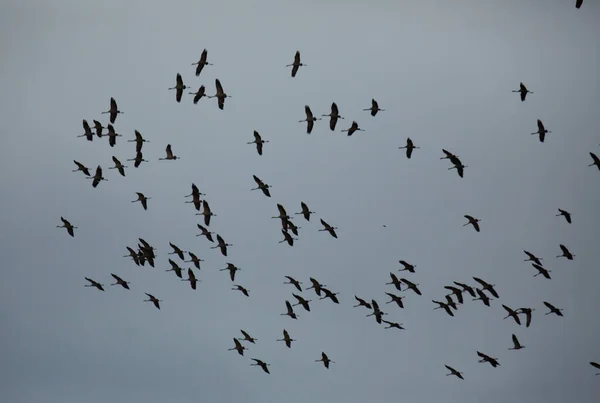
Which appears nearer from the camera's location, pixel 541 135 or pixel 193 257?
pixel 541 135

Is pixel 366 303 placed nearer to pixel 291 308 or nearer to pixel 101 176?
pixel 291 308

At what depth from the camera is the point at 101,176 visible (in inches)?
4289

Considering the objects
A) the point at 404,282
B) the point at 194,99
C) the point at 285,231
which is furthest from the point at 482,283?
the point at 194,99

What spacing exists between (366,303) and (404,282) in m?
2.73

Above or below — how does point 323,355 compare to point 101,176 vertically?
below

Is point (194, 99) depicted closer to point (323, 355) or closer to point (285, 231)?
point (285, 231)

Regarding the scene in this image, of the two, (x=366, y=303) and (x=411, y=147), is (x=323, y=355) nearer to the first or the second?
(x=366, y=303)

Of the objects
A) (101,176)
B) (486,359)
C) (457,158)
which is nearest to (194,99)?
(101,176)

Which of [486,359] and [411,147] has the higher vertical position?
[411,147]

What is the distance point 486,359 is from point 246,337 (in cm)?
1452

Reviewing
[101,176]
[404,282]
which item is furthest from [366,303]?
[101,176]

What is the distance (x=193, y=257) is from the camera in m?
113

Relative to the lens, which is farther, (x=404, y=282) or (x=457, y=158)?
(x=404, y=282)

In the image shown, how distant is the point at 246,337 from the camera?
111188 mm
